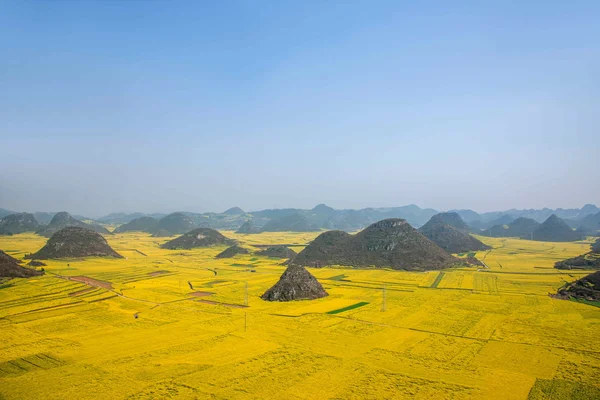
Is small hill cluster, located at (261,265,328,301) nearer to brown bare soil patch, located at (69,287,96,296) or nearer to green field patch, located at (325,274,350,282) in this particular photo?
green field patch, located at (325,274,350,282)

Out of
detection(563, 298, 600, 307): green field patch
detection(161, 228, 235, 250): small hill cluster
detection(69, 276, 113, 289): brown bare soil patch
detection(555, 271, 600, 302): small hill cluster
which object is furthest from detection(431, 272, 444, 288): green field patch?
detection(161, 228, 235, 250): small hill cluster

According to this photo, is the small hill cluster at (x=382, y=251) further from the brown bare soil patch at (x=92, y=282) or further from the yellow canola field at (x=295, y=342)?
the brown bare soil patch at (x=92, y=282)

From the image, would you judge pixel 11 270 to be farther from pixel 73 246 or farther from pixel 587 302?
pixel 587 302

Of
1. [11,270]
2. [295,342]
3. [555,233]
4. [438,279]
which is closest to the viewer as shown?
[295,342]

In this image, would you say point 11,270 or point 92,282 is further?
point 92,282

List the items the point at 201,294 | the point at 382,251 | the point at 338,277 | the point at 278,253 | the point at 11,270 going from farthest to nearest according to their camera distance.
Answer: the point at 278,253 < the point at 382,251 < the point at 338,277 < the point at 11,270 < the point at 201,294

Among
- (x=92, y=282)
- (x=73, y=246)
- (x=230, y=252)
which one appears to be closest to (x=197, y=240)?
(x=230, y=252)

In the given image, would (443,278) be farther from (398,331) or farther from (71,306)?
(71,306)

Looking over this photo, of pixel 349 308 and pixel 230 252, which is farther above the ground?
pixel 230 252
